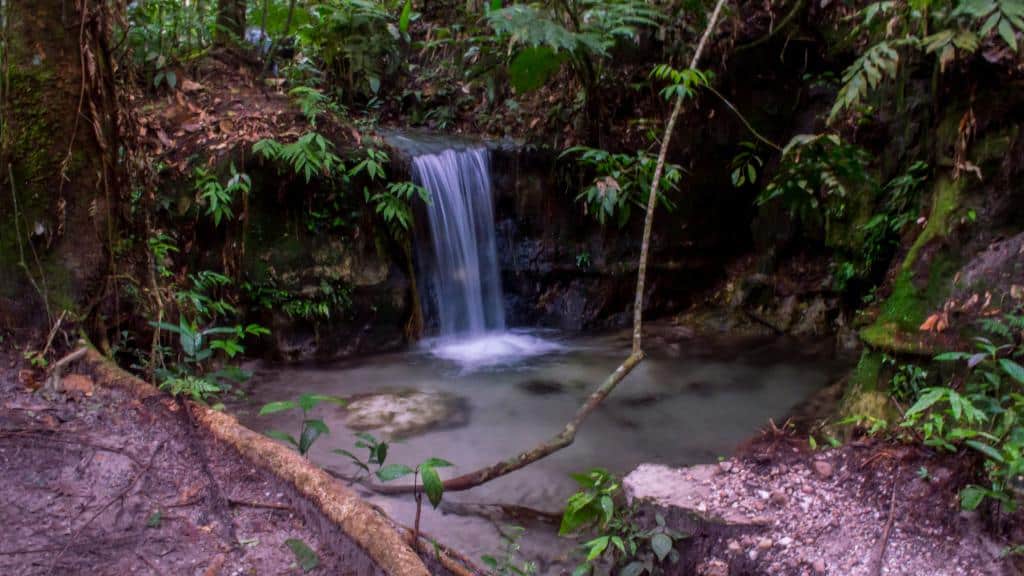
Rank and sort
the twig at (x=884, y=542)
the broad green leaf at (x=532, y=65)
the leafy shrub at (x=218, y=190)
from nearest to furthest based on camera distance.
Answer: the twig at (x=884, y=542), the leafy shrub at (x=218, y=190), the broad green leaf at (x=532, y=65)

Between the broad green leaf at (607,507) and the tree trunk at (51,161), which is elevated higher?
the tree trunk at (51,161)

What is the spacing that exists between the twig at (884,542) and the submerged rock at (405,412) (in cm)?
295

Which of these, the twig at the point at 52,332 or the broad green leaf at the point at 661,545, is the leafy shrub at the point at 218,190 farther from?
the broad green leaf at the point at 661,545

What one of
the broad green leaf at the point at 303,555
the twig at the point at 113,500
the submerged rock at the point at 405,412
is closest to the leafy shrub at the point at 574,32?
the submerged rock at the point at 405,412

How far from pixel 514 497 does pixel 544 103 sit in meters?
5.48

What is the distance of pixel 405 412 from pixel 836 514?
3.11 metres

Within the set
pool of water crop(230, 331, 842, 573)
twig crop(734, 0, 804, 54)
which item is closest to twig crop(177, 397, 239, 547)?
pool of water crop(230, 331, 842, 573)

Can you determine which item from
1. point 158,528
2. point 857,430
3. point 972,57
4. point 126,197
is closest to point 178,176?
point 126,197

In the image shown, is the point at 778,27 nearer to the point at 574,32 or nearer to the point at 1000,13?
the point at 574,32

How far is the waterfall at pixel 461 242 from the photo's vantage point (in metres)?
7.32

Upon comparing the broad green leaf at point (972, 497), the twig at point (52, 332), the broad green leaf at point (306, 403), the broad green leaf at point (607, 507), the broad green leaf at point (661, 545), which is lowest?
the broad green leaf at point (661, 545)

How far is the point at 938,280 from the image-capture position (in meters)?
3.74

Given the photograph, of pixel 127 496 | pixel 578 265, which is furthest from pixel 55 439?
pixel 578 265

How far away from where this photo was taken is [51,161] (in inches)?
119
